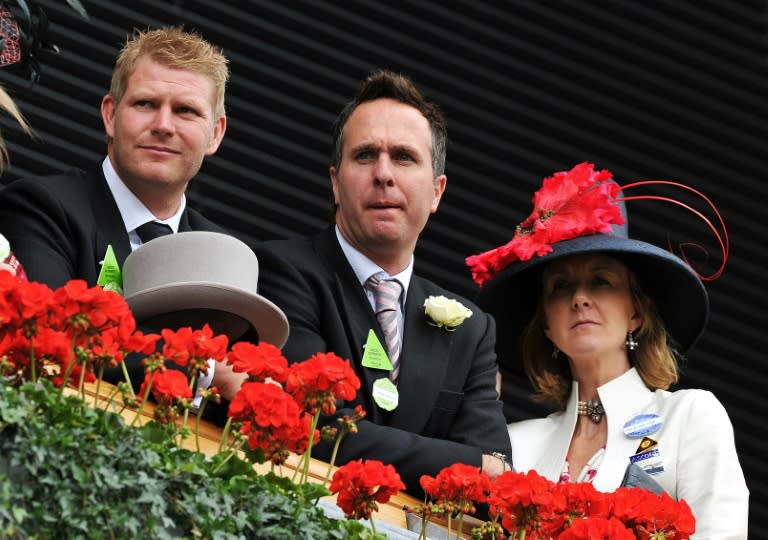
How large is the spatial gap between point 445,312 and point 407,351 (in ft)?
0.48

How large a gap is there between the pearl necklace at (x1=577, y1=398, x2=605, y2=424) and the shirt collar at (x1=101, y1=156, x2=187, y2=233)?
1.29 meters

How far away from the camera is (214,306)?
3.01 metres

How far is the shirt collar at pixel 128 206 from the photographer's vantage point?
11.9 feet

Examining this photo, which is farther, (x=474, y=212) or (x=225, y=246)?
(x=474, y=212)

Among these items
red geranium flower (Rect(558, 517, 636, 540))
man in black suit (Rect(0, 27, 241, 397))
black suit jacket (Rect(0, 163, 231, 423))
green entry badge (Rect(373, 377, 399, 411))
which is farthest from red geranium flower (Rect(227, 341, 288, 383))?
green entry badge (Rect(373, 377, 399, 411))

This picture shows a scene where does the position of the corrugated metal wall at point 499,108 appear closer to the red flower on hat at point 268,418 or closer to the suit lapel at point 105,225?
the suit lapel at point 105,225

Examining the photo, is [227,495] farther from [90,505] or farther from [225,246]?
[225,246]

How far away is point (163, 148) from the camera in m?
3.73

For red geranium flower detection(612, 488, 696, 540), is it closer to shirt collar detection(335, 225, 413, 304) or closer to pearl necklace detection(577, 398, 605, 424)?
shirt collar detection(335, 225, 413, 304)

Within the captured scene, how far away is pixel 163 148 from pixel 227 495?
1.82 m

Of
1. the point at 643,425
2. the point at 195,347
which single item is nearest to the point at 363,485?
the point at 195,347

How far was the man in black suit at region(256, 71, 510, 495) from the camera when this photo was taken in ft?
11.9

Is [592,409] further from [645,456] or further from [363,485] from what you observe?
[363,485]

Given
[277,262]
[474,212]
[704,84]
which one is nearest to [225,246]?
[277,262]
